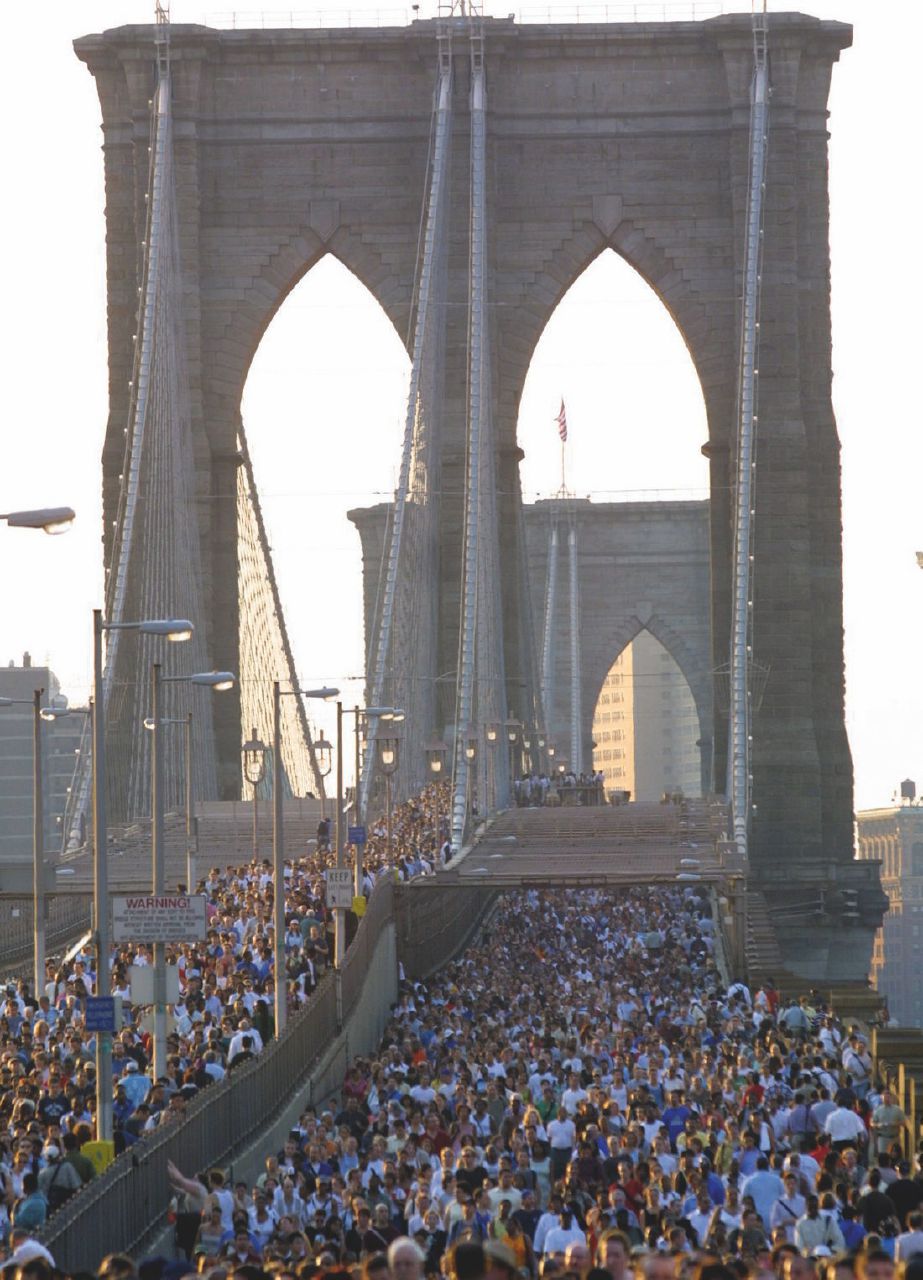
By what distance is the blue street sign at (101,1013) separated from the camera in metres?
25.0

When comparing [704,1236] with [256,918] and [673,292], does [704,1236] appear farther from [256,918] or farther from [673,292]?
[673,292]

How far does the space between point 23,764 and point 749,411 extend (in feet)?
357

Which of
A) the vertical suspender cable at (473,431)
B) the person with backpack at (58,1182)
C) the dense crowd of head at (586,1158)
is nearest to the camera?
the dense crowd of head at (586,1158)

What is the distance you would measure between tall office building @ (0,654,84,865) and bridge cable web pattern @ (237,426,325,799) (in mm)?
77924

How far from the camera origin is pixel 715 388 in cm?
7638

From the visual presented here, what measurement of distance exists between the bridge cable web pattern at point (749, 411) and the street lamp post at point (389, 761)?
8.88 metres

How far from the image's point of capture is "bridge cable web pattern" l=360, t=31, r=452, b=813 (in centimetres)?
6906

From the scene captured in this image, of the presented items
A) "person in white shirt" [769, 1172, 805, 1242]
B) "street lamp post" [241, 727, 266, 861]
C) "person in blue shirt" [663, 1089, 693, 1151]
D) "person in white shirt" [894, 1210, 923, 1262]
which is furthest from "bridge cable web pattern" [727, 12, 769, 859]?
"person in white shirt" [894, 1210, 923, 1262]

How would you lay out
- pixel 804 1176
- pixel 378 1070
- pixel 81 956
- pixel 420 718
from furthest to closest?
pixel 420 718, pixel 81 956, pixel 378 1070, pixel 804 1176

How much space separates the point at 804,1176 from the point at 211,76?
184 ft

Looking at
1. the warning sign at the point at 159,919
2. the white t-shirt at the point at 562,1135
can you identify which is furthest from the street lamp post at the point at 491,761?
the white t-shirt at the point at 562,1135

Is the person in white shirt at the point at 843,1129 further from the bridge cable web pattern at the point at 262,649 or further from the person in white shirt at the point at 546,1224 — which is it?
the bridge cable web pattern at the point at 262,649

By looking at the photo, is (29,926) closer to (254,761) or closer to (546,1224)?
(254,761)

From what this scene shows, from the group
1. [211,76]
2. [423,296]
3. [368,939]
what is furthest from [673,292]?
[368,939]
